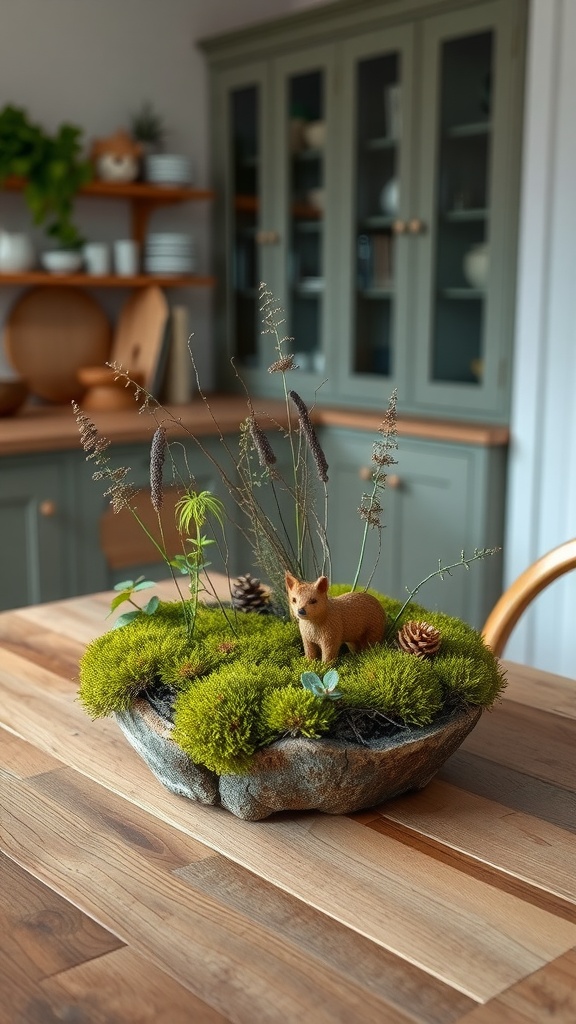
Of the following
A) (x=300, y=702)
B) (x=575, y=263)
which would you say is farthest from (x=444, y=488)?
(x=300, y=702)

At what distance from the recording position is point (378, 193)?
3.17 meters

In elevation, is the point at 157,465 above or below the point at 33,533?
above

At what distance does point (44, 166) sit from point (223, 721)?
8.61 feet

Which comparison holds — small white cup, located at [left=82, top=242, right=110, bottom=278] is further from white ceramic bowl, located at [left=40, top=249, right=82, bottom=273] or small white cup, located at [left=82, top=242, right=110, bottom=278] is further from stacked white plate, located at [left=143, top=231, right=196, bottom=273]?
stacked white plate, located at [left=143, top=231, right=196, bottom=273]

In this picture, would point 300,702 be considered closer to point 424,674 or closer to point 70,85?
point 424,674

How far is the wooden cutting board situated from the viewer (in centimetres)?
334

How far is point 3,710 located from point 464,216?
7.19 ft

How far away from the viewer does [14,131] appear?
3.06 metres

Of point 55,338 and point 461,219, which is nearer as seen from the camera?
point 461,219

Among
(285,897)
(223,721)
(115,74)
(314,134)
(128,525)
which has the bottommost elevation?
(128,525)

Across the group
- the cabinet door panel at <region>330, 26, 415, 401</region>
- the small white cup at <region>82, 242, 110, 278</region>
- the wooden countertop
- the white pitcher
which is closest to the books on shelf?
the cabinet door panel at <region>330, 26, 415, 401</region>

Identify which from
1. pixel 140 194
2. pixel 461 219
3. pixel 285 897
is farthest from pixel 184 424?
pixel 285 897

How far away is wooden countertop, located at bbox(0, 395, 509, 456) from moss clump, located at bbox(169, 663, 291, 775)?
6.02 ft

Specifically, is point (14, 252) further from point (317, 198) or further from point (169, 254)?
point (317, 198)
